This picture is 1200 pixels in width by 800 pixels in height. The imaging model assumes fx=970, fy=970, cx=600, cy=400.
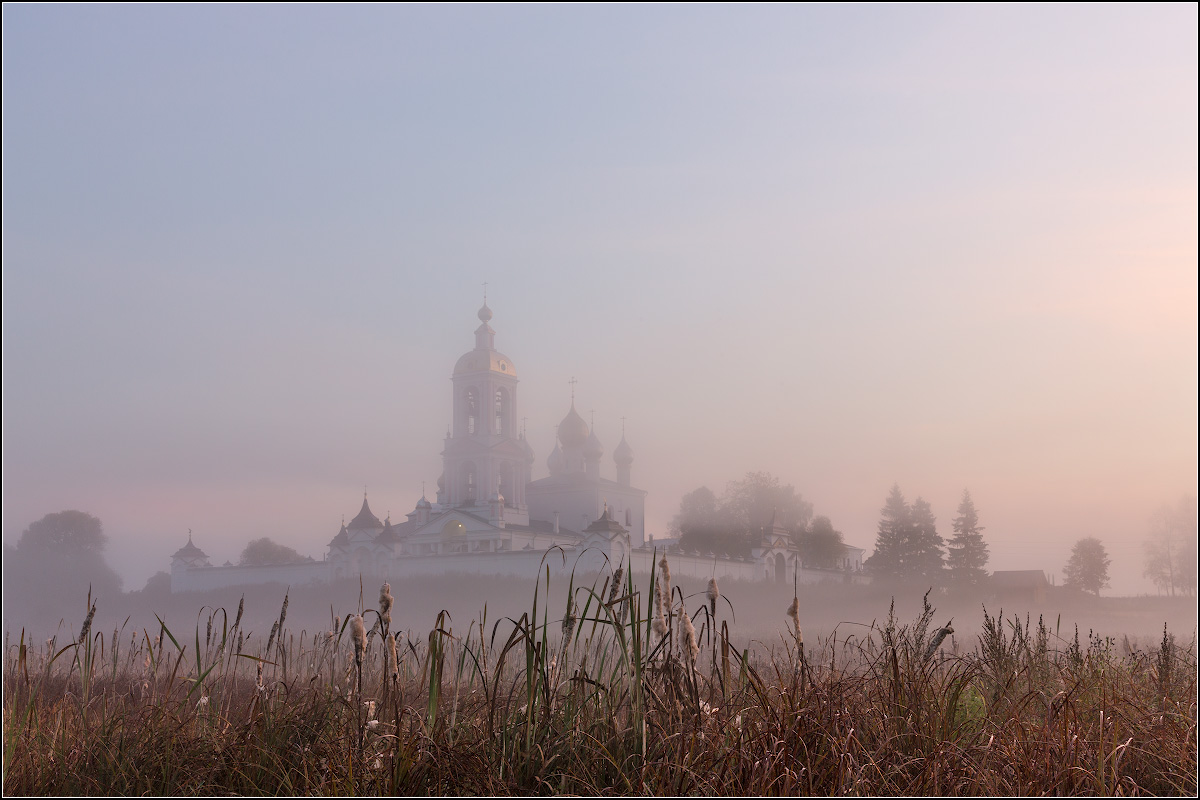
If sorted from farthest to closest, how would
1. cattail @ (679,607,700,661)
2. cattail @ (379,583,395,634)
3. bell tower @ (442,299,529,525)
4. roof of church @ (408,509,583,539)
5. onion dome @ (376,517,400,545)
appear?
1. bell tower @ (442,299,529,525)
2. roof of church @ (408,509,583,539)
3. onion dome @ (376,517,400,545)
4. cattail @ (679,607,700,661)
5. cattail @ (379,583,395,634)

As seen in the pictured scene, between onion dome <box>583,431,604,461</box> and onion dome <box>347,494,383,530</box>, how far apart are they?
16.0 metres

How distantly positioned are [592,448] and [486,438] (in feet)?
23.6

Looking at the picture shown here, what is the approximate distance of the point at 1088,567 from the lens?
4609cm

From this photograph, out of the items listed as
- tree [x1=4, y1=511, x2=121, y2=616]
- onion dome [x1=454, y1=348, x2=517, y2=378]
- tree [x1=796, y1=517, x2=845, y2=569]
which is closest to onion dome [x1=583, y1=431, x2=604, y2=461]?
onion dome [x1=454, y1=348, x2=517, y2=378]

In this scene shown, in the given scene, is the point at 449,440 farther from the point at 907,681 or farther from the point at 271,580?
the point at 907,681

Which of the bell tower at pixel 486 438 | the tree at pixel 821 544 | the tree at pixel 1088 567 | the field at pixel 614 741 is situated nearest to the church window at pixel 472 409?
the bell tower at pixel 486 438

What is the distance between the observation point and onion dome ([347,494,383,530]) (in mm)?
52406

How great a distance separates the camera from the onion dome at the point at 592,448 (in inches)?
2504

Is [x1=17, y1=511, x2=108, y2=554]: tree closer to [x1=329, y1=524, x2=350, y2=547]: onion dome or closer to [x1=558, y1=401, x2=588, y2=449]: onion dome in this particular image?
[x1=329, y1=524, x2=350, y2=547]: onion dome

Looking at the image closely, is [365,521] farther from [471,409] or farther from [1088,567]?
[1088,567]

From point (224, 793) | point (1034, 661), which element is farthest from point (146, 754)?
point (1034, 661)

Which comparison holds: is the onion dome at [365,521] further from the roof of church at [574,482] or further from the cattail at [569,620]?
the cattail at [569,620]

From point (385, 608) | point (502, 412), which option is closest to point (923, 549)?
point (502, 412)

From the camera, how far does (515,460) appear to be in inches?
2377
